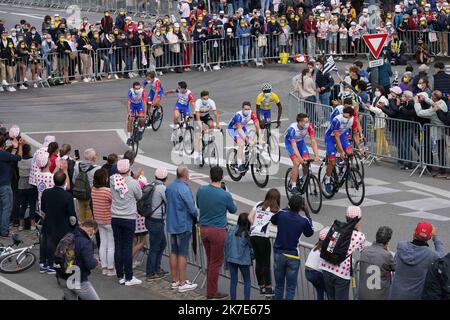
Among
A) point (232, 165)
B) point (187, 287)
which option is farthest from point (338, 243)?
point (232, 165)

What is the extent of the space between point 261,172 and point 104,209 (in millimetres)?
6467

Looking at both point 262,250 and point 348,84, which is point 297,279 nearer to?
point 262,250

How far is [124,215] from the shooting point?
626 inches

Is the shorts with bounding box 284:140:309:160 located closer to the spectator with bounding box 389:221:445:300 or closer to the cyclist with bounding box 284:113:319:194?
the cyclist with bounding box 284:113:319:194

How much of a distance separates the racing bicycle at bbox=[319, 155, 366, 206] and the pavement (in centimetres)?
24

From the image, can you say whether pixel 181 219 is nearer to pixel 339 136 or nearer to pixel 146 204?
pixel 146 204

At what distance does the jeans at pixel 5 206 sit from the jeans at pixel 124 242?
10.6 feet

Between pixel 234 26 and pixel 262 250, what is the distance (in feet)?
76.4

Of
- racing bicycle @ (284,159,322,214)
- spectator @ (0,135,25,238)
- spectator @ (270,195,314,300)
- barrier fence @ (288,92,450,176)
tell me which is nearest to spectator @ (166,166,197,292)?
spectator @ (270,195,314,300)

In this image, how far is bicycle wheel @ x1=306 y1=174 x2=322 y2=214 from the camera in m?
20.0

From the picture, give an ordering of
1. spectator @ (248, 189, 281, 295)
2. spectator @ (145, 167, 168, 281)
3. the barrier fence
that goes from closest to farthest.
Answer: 1. spectator @ (248, 189, 281, 295)
2. spectator @ (145, 167, 168, 281)
3. the barrier fence
